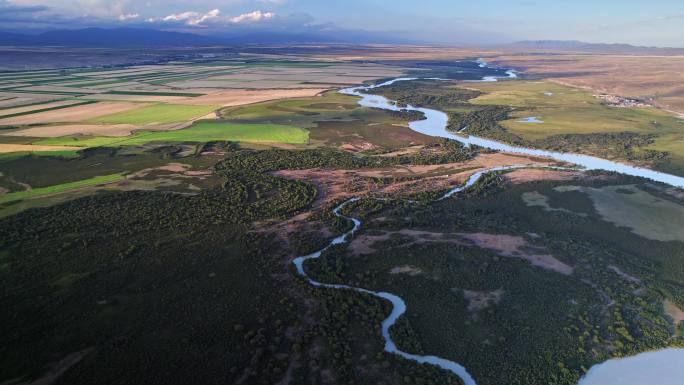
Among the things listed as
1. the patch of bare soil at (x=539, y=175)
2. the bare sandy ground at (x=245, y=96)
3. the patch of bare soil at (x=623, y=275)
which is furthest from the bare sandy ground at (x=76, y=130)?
the patch of bare soil at (x=623, y=275)

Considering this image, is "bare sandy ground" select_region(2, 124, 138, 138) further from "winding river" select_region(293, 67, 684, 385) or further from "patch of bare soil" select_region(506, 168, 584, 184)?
"patch of bare soil" select_region(506, 168, 584, 184)

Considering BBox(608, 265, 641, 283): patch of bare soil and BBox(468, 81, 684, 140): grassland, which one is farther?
BBox(468, 81, 684, 140): grassland

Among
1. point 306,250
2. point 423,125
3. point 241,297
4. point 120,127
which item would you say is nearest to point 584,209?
point 306,250

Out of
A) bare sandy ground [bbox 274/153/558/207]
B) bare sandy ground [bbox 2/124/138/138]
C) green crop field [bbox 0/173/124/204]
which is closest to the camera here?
green crop field [bbox 0/173/124/204]

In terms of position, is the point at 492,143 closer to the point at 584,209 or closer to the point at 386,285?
the point at 584,209

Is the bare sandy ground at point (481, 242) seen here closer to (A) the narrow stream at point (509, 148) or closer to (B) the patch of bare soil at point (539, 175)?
(B) the patch of bare soil at point (539, 175)

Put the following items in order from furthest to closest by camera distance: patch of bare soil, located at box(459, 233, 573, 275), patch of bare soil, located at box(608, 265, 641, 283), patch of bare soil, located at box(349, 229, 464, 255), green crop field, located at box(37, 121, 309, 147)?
→ 1. green crop field, located at box(37, 121, 309, 147)
2. patch of bare soil, located at box(349, 229, 464, 255)
3. patch of bare soil, located at box(459, 233, 573, 275)
4. patch of bare soil, located at box(608, 265, 641, 283)

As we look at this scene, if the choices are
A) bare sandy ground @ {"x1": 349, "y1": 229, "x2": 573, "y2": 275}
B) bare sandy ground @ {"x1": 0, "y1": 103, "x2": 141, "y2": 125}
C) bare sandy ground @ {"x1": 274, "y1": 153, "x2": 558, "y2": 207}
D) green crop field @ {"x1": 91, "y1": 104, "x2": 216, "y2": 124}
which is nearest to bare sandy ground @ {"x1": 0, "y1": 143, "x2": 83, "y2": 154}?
bare sandy ground @ {"x1": 0, "y1": 103, "x2": 141, "y2": 125}

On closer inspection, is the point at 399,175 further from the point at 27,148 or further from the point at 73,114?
the point at 73,114
